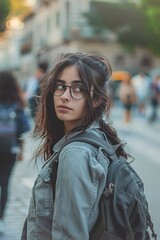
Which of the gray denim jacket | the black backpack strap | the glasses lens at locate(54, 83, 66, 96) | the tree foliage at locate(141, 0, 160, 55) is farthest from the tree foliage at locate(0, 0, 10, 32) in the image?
the gray denim jacket

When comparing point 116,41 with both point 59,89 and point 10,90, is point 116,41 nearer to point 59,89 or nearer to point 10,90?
point 10,90

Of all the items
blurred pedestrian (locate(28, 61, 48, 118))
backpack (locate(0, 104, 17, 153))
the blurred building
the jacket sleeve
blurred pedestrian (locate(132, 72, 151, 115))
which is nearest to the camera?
the jacket sleeve

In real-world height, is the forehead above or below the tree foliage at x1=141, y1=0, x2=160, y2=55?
above

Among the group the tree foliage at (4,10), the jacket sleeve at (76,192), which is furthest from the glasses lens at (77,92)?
the tree foliage at (4,10)

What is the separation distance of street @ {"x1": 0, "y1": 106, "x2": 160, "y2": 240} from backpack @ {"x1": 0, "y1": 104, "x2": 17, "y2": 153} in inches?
8.7

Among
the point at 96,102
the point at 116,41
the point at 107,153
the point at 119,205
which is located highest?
the point at 96,102

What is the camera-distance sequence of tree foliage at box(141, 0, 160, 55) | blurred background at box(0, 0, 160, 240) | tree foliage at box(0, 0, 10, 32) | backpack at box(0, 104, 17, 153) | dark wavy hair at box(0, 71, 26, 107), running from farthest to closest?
tree foliage at box(0, 0, 10, 32) < tree foliage at box(141, 0, 160, 55) < blurred background at box(0, 0, 160, 240) < dark wavy hair at box(0, 71, 26, 107) < backpack at box(0, 104, 17, 153)

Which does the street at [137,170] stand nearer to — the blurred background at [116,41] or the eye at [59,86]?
the blurred background at [116,41]

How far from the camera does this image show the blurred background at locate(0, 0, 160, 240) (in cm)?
1717

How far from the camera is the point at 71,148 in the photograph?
7.34ft

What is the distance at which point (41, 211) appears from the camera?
91.4 inches

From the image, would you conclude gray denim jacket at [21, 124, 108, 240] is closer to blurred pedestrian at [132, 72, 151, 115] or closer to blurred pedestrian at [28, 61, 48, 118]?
blurred pedestrian at [28, 61, 48, 118]

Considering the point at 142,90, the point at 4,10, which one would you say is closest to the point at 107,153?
the point at 142,90

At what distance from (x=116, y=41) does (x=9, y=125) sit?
141 feet
